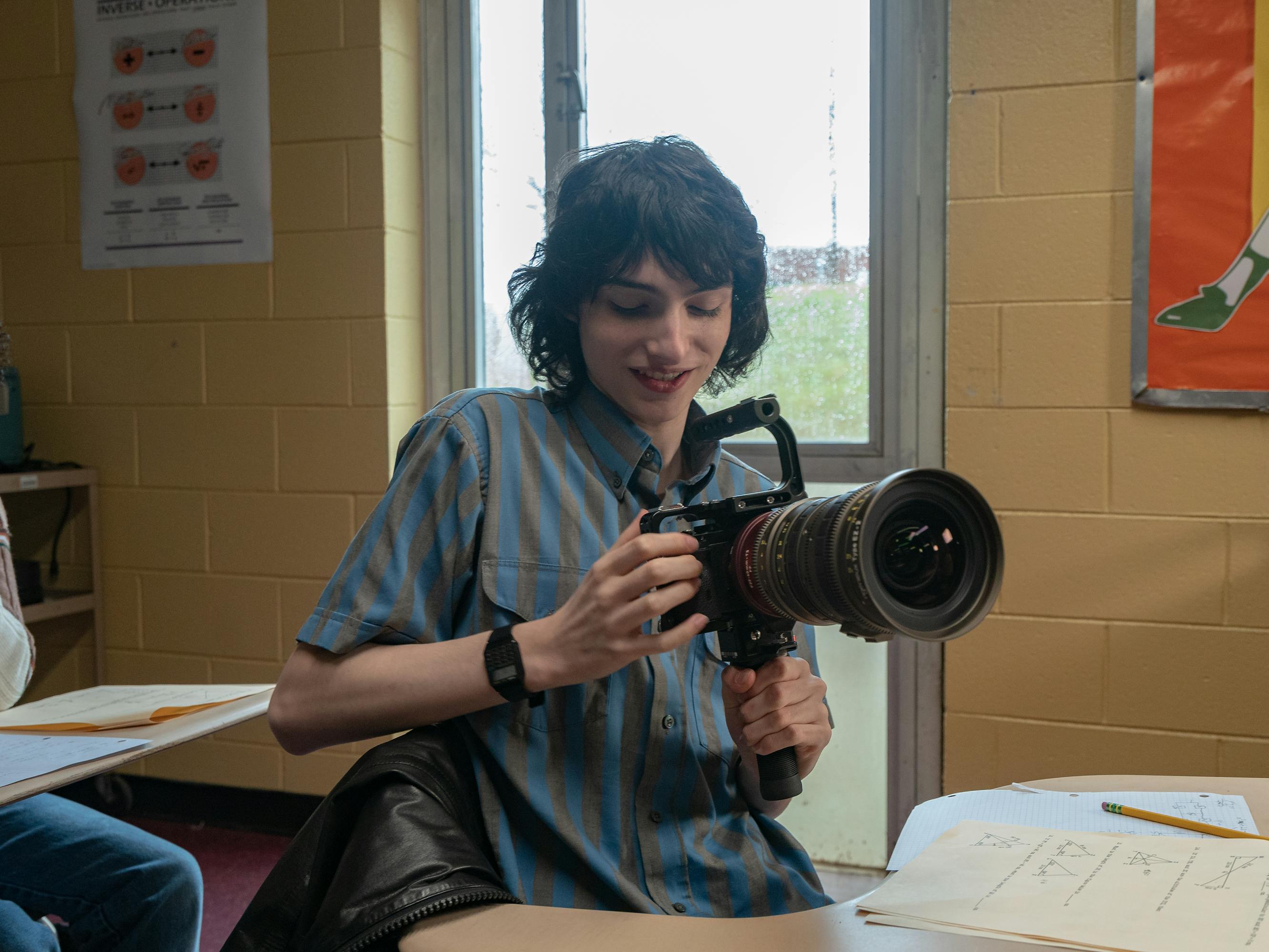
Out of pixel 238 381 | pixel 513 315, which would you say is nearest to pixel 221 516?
pixel 238 381

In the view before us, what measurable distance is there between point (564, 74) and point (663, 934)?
2.10m

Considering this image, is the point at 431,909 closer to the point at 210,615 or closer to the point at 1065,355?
the point at 1065,355

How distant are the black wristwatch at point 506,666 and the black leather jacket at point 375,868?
0.27 ft

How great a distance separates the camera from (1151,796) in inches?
39.0

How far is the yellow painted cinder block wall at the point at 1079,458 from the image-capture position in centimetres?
194

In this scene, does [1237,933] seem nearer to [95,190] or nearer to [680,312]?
[680,312]

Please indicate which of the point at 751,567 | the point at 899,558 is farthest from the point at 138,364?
the point at 899,558

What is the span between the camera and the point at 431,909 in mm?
735

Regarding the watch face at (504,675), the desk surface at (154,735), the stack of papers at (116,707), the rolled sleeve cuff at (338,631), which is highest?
the rolled sleeve cuff at (338,631)

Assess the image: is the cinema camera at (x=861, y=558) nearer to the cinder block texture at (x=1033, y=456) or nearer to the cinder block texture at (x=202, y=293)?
the cinder block texture at (x=1033, y=456)

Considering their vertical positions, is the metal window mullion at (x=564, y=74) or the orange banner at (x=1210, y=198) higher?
the metal window mullion at (x=564, y=74)

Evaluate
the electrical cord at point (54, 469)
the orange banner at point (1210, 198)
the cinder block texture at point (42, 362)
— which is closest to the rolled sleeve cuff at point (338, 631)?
the orange banner at point (1210, 198)

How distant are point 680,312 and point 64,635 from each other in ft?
7.04

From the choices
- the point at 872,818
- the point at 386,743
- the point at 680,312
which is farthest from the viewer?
the point at 872,818
